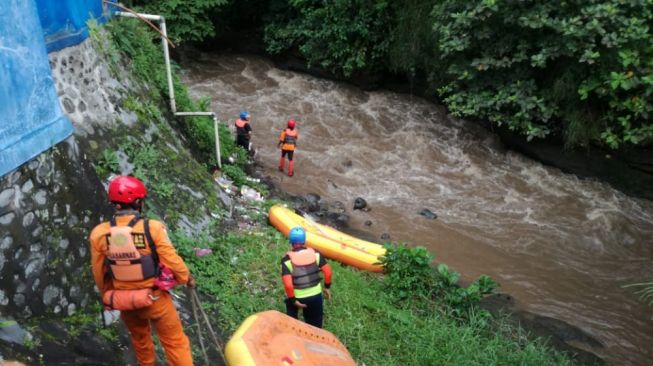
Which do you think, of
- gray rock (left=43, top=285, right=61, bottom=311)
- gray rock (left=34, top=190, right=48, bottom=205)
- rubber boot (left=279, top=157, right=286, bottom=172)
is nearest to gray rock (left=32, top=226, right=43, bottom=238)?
gray rock (left=34, top=190, right=48, bottom=205)

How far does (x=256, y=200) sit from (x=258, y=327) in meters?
4.33

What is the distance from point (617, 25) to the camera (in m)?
8.02

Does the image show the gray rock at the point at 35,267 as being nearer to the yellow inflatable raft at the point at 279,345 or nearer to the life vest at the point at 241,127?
the yellow inflatable raft at the point at 279,345

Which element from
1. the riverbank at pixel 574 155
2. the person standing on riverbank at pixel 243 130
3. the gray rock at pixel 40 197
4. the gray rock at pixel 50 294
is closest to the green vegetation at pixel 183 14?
the person standing on riverbank at pixel 243 130

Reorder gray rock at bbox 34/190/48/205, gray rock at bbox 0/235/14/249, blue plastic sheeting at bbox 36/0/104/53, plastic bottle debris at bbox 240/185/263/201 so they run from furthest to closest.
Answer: plastic bottle debris at bbox 240/185/263/201 < blue plastic sheeting at bbox 36/0/104/53 < gray rock at bbox 34/190/48/205 < gray rock at bbox 0/235/14/249

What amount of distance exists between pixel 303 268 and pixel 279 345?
3.11ft

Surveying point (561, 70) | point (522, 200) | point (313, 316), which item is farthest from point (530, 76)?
point (313, 316)

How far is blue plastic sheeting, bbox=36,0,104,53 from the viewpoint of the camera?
194 inches

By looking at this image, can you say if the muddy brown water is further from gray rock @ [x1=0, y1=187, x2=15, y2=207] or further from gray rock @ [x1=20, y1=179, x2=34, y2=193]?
gray rock @ [x1=0, y1=187, x2=15, y2=207]

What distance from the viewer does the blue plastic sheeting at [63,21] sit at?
16.2 ft

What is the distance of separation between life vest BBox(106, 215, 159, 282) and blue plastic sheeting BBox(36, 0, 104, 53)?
270 centimetres

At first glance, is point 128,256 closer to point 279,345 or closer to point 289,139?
point 279,345

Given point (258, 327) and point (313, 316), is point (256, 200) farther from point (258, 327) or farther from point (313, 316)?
point (258, 327)

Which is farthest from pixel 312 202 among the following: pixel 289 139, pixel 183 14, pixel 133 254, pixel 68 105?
pixel 183 14
